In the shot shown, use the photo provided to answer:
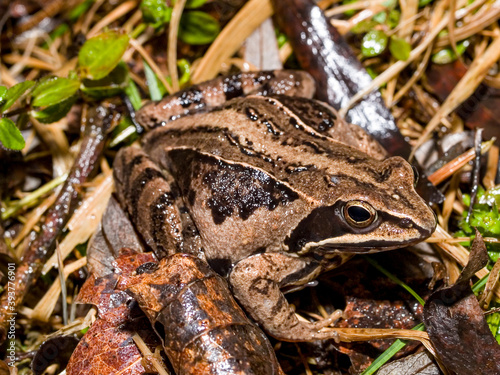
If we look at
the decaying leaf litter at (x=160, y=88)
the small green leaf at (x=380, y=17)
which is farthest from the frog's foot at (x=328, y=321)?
the small green leaf at (x=380, y=17)

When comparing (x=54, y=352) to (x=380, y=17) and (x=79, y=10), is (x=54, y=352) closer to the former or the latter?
(x=79, y=10)

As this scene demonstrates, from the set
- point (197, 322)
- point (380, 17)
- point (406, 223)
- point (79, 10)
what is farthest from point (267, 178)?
point (79, 10)

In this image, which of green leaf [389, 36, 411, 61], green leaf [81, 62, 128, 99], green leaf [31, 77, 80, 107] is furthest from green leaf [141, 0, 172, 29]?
green leaf [389, 36, 411, 61]

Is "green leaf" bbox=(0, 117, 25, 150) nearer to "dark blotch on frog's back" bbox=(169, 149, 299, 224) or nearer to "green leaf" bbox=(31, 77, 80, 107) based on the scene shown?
"green leaf" bbox=(31, 77, 80, 107)

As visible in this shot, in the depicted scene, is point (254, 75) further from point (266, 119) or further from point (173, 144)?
point (173, 144)

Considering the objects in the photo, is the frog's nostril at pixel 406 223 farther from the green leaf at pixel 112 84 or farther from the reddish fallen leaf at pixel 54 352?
the green leaf at pixel 112 84

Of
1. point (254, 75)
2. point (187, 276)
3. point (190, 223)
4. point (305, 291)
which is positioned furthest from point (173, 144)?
point (305, 291)
